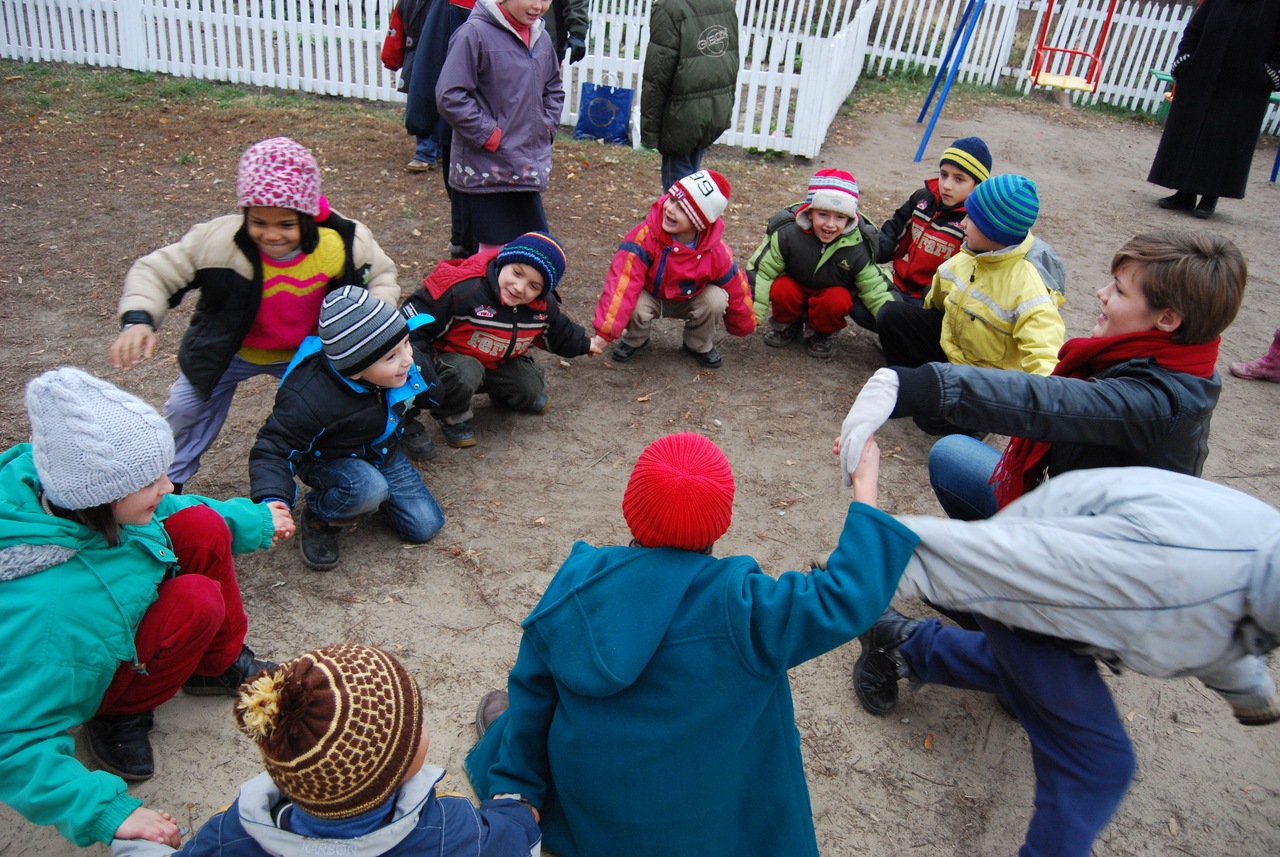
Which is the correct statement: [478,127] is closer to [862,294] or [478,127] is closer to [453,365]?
[453,365]

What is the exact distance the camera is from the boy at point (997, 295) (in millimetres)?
4074

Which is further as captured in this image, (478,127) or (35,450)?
(478,127)

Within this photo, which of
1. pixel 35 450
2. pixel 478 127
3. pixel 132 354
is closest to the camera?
pixel 35 450

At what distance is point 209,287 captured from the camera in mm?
3379

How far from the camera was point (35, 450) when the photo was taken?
2.16 meters

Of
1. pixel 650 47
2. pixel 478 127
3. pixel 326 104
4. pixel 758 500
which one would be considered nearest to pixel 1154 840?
pixel 758 500

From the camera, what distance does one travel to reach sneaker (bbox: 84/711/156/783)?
264 cm

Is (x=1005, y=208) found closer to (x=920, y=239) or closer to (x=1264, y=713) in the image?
(x=920, y=239)

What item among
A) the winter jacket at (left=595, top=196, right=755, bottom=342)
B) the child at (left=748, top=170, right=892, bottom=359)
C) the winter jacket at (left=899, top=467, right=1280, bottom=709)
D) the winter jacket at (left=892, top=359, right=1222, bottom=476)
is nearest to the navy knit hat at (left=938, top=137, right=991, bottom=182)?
the child at (left=748, top=170, right=892, bottom=359)

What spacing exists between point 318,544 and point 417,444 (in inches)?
31.2

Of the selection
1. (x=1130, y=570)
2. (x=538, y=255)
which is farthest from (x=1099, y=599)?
(x=538, y=255)

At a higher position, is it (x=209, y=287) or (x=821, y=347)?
(x=209, y=287)

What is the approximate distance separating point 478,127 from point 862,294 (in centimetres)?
240

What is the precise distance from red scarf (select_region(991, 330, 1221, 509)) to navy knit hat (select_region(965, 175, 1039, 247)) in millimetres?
1485
